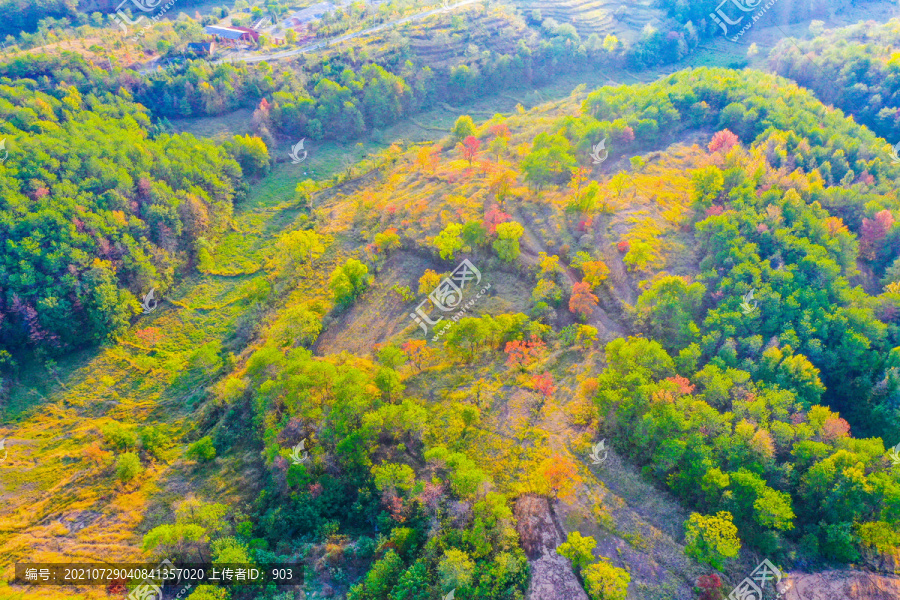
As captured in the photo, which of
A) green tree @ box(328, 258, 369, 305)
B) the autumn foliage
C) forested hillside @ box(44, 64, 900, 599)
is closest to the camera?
forested hillside @ box(44, 64, 900, 599)

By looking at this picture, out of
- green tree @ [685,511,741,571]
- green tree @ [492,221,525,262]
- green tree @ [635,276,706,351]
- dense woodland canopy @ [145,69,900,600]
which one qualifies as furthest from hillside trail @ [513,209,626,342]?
green tree @ [685,511,741,571]

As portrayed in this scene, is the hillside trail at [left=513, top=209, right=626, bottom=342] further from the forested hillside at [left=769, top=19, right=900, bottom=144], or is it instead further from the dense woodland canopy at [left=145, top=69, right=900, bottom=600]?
the forested hillside at [left=769, top=19, right=900, bottom=144]

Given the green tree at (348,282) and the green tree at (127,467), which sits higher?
the green tree at (348,282)

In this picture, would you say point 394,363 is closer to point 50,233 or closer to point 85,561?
point 85,561

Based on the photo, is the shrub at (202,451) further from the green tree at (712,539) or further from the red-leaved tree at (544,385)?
the green tree at (712,539)

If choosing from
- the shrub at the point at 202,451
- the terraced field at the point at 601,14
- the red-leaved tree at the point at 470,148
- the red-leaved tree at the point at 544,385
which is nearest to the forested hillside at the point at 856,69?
the terraced field at the point at 601,14

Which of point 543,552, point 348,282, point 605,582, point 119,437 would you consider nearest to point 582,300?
point 543,552

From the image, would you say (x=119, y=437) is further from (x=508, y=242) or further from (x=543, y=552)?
(x=508, y=242)
